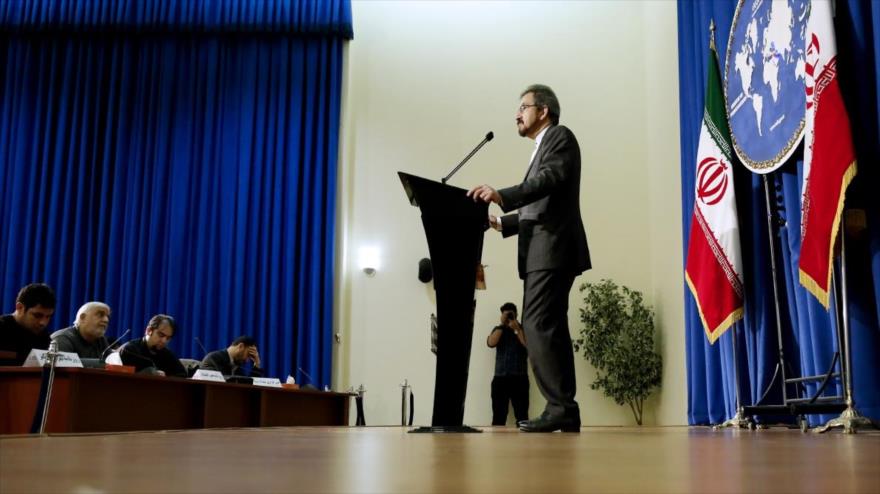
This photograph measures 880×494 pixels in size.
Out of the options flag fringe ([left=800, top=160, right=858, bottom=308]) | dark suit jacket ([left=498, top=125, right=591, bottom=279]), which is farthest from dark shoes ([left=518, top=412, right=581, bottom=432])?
flag fringe ([left=800, top=160, right=858, bottom=308])

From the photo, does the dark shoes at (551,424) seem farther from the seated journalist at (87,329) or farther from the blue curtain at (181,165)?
the blue curtain at (181,165)

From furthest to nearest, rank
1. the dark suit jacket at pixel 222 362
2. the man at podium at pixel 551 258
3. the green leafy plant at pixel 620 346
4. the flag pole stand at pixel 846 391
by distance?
the green leafy plant at pixel 620 346, the dark suit jacket at pixel 222 362, the flag pole stand at pixel 846 391, the man at podium at pixel 551 258

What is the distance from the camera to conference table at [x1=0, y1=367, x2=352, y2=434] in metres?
2.92

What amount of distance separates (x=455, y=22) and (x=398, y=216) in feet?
6.57

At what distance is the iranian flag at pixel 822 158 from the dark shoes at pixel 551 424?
1269 millimetres

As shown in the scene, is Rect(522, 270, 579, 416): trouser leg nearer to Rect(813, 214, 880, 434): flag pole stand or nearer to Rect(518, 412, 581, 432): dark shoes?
Rect(518, 412, 581, 432): dark shoes

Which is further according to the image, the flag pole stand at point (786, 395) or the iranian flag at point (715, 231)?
the iranian flag at point (715, 231)

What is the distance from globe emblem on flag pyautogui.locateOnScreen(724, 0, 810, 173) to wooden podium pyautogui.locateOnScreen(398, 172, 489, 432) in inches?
82.5

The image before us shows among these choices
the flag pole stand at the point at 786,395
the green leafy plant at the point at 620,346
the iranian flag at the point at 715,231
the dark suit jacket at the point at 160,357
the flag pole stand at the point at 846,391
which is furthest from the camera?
the green leafy plant at the point at 620,346

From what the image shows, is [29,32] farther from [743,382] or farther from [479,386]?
[743,382]

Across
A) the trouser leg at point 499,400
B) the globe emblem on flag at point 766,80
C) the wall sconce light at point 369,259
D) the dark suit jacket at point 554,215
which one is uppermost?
the globe emblem on flag at point 766,80

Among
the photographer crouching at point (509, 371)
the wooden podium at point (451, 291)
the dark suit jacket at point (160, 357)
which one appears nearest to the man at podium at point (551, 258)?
the wooden podium at point (451, 291)

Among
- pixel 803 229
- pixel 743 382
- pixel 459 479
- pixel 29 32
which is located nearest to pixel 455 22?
pixel 29 32

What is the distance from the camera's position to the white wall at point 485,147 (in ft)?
23.4
